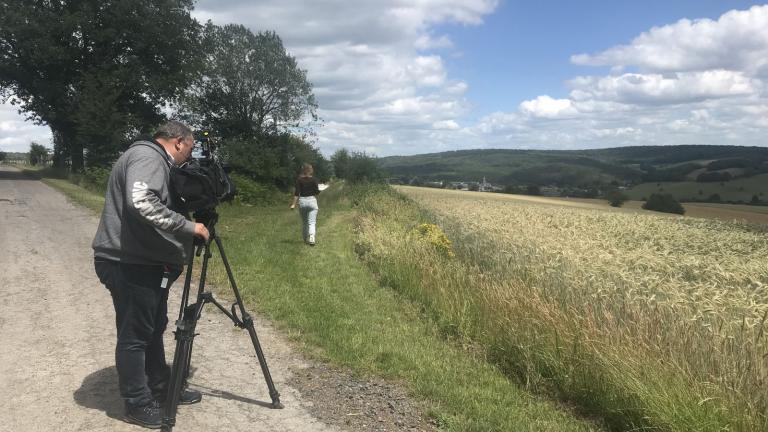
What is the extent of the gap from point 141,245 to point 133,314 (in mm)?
515

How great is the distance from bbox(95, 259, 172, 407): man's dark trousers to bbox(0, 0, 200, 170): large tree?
96.7ft

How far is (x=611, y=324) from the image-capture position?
577cm

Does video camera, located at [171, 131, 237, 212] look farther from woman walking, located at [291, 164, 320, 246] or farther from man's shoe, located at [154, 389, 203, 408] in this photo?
woman walking, located at [291, 164, 320, 246]

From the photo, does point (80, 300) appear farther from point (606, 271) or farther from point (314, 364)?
point (606, 271)

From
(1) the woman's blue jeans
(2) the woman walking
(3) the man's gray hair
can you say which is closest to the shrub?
(1) the woman's blue jeans

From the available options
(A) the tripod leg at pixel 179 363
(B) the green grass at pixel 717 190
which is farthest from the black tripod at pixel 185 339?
(B) the green grass at pixel 717 190

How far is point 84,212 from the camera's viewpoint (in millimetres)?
16234

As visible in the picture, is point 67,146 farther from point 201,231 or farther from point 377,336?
point 201,231

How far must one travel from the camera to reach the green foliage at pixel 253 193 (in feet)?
112

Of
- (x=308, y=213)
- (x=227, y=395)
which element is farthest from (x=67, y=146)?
(x=227, y=395)

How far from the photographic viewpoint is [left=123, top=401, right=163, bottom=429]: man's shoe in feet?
13.2

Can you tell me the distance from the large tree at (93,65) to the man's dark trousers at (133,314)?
2948 centimetres

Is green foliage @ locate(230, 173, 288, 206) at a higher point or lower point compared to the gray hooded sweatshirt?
lower

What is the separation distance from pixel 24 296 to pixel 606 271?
853 cm
